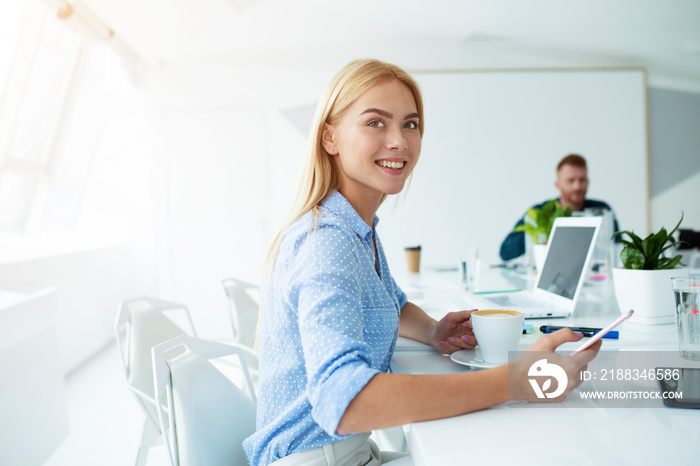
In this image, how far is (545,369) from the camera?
764 millimetres

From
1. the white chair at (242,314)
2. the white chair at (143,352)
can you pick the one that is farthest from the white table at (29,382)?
the white chair at (242,314)

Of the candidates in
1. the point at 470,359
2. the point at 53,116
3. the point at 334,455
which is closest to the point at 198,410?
the point at 334,455

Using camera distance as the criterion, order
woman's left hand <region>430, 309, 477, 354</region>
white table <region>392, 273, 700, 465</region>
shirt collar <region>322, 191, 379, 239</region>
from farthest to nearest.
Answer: woman's left hand <region>430, 309, 477, 354</region> → shirt collar <region>322, 191, 379, 239</region> → white table <region>392, 273, 700, 465</region>

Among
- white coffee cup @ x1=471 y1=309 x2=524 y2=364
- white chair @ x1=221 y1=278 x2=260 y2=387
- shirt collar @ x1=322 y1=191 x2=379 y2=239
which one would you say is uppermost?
shirt collar @ x1=322 y1=191 x2=379 y2=239

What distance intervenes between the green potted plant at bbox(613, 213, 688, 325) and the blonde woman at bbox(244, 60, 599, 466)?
435 mm

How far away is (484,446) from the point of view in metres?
0.64

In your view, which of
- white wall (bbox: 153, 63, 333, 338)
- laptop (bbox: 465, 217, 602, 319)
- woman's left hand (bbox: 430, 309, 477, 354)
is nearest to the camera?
woman's left hand (bbox: 430, 309, 477, 354)

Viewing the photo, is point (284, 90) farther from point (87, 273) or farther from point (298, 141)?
point (87, 273)

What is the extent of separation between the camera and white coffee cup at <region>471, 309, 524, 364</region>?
903 mm

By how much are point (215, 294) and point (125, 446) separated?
8.13ft

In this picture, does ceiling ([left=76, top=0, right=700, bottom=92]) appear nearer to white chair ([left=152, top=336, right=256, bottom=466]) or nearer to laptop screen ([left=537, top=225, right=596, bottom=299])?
laptop screen ([left=537, top=225, right=596, bottom=299])

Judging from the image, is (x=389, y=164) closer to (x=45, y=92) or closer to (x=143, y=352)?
(x=143, y=352)

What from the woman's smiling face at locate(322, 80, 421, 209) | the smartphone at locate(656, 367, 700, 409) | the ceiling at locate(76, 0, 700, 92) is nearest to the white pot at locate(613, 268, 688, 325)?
the smartphone at locate(656, 367, 700, 409)

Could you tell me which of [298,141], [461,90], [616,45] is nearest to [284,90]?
[298,141]
